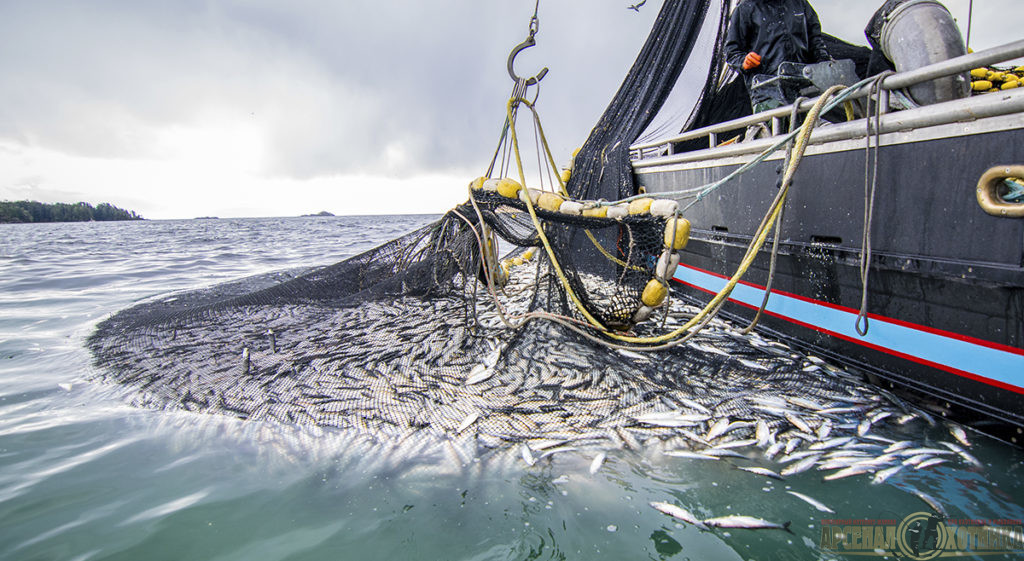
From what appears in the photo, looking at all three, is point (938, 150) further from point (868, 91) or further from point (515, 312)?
point (515, 312)

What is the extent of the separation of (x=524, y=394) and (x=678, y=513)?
1.68 meters

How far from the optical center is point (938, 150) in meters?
3.28

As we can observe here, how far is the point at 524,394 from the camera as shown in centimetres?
395

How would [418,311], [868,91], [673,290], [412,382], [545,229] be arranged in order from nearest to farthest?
[868,91], [412,382], [545,229], [418,311], [673,290]

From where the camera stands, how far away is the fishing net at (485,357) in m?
3.45

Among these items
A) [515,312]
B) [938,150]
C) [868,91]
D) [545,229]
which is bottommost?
[515,312]

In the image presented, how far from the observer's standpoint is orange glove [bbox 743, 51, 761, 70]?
5723mm

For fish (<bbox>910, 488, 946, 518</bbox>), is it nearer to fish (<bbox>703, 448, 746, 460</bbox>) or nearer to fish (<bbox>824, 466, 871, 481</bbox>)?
fish (<bbox>824, 466, 871, 481</bbox>)

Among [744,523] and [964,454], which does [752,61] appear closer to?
[964,454]

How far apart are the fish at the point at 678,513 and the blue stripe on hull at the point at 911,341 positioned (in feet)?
7.85

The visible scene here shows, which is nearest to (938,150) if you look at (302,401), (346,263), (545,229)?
(545,229)

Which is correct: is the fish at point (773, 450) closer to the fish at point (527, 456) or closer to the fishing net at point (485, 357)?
the fishing net at point (485, 357)

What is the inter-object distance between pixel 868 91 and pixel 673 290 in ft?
15.4

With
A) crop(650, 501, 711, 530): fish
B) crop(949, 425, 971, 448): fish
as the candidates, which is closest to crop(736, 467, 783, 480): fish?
crop(650, 501, 711, 530): fish
